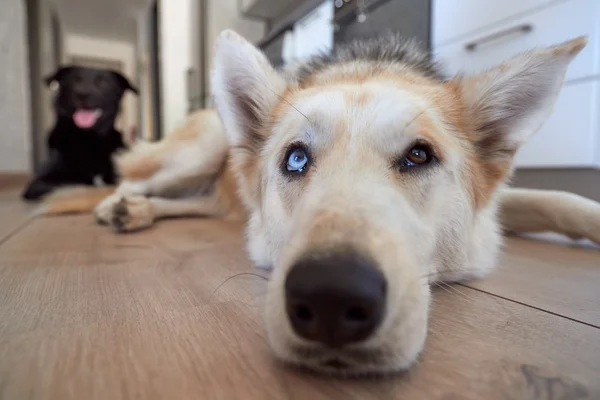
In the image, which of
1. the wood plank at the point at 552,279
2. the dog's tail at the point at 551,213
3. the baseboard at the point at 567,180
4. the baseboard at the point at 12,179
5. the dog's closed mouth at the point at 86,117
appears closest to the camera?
the wood plank at the point at 552,279

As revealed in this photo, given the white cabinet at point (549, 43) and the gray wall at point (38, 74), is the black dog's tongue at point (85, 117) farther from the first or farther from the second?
the gray wall at point (38, 74)

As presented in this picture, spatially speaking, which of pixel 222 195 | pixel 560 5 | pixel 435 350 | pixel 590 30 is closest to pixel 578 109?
pixel 590 30

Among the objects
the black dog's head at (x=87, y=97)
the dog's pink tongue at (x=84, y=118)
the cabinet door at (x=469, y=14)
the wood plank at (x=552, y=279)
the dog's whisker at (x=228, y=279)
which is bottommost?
the wood plank at (x=552, y=279)

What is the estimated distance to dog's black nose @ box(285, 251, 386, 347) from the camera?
0.58 m

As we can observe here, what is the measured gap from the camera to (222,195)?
2523mm

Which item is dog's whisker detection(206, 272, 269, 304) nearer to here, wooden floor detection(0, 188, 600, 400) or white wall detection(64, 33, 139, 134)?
wooden floor detection(0, 188, 600, 400)

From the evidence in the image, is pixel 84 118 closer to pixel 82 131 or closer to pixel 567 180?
pixel 82 131

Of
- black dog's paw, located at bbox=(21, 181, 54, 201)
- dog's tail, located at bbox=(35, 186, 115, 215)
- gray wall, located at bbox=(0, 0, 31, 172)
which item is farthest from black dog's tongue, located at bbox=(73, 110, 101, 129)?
gray wall, located at bbox=(0, 0, 31, 172)

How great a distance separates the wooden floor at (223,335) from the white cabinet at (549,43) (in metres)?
1.26

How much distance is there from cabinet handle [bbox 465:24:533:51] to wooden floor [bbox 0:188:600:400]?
5.48 feet

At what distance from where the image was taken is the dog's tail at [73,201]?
269 centimetres

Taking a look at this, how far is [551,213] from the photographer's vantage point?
1.66 m

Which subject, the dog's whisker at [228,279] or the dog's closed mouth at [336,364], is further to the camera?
the dog's whisker at [228,279]

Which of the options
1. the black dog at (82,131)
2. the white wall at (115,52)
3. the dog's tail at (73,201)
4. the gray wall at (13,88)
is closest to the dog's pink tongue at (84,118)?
the black dog at (82,131)
